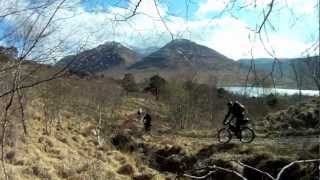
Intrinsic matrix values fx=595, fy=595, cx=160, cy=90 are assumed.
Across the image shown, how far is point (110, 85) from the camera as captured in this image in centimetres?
5231

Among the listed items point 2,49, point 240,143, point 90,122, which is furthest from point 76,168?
point 90,122

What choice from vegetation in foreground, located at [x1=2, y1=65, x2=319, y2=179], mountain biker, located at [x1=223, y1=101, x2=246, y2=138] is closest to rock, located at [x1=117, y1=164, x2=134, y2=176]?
vegetation in foreground, located at [x1=2, y1=65, x2=319, y2=179]

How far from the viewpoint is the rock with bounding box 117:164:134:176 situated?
83.4 ft

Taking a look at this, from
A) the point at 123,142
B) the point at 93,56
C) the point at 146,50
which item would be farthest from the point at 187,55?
the point at 123,142

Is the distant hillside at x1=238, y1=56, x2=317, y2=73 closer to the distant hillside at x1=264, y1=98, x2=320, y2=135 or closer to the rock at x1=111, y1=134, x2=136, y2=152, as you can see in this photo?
the distant hillside at x1=264, y1=98, x2=320, y2=135

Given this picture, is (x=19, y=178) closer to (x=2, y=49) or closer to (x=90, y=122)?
(x=2, y=49)

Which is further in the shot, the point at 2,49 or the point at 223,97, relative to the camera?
the point at 223,97

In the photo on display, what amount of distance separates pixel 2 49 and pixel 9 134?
22.4 meters

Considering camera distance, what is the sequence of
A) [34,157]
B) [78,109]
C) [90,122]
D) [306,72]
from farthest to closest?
[78,109] → [90,122] → [34,157] → [306,72]

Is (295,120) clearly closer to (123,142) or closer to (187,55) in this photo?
(123,142)

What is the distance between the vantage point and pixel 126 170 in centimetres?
2570

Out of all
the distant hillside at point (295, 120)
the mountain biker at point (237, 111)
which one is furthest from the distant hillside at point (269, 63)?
the distant hillside at point (295, 120)

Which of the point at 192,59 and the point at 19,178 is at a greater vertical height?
the point at 192,59

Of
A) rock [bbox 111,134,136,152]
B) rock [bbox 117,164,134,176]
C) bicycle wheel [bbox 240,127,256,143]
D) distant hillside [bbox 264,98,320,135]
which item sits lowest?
rock [bbox 117,164,134,176]
